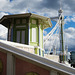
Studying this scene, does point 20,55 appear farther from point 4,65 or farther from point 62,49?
point 62,49

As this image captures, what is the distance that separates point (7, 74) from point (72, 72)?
2635 mm

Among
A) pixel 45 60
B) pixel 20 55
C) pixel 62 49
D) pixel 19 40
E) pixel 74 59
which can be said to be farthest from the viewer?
pixel 62 49

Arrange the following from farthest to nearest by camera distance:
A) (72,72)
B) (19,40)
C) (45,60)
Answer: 1. (19,40)
2. (45,60)
3. (72,72)

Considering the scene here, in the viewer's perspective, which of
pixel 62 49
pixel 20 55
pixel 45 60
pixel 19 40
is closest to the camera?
pixel 45 60

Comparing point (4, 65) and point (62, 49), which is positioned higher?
point (4, 65)

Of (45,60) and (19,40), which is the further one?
(19,40)

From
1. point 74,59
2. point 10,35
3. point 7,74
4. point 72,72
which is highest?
point 10,35

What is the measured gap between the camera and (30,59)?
4691mm

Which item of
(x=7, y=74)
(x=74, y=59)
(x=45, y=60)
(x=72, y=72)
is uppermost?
(x=45, y=60)

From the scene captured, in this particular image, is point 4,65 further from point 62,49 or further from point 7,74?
point 62,49

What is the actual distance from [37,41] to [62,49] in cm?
2069

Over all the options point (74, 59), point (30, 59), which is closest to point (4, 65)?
point (30, 59)

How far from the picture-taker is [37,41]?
47.0 feet

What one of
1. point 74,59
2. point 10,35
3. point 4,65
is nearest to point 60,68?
point 4,65
